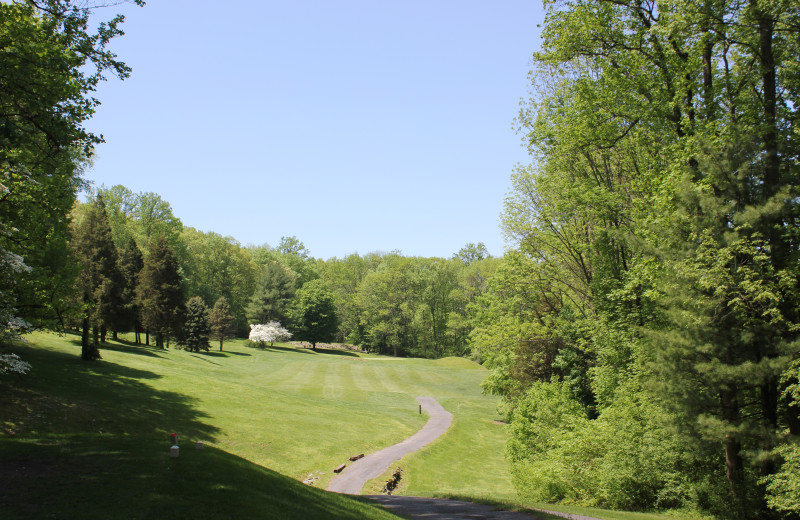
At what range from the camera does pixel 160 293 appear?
4303cm

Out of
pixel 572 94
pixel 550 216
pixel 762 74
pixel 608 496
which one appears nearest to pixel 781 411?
pixel 608 496

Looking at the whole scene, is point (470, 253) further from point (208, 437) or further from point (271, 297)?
point (208, 437)

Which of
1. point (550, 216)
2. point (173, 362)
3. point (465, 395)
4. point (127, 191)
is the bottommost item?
point (465, 395)

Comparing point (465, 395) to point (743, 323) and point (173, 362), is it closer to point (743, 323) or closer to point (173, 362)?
point (173, 362)

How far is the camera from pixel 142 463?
11.2 meters

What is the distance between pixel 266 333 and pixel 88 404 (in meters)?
53.0

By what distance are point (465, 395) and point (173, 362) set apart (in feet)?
93.2

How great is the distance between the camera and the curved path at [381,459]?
65.8 ft

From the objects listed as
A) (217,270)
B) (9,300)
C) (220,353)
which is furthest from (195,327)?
(9,300)

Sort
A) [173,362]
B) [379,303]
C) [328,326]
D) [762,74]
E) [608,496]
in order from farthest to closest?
Result: [379,303], [328,326], [173,362], [608,496], [762,74]

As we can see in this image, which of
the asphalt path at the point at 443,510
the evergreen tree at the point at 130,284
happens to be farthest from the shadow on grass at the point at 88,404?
the evergreen tree at the point at 130,284

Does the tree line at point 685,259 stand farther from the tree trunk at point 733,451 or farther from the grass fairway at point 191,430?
the grass fairway at point 191,430

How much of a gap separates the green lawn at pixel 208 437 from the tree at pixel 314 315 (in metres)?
24.3

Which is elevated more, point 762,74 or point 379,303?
point 762,74
